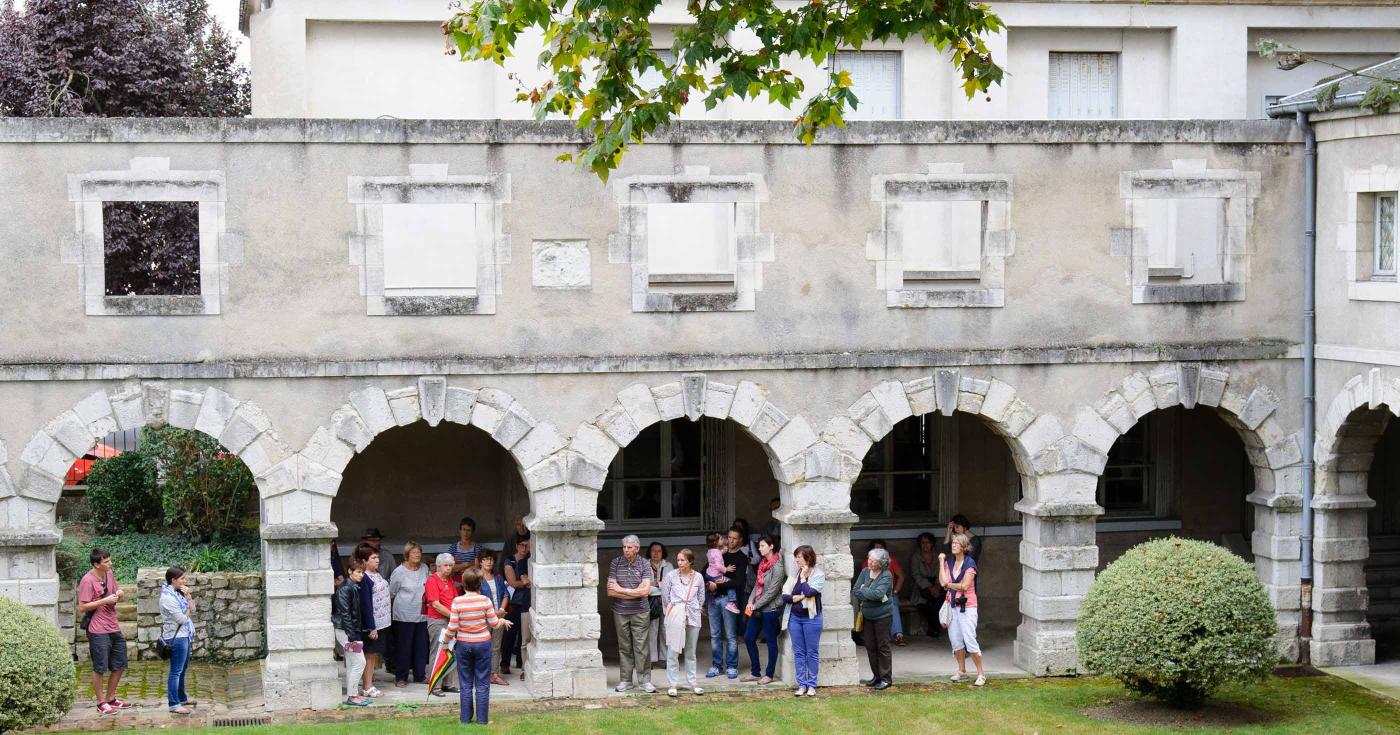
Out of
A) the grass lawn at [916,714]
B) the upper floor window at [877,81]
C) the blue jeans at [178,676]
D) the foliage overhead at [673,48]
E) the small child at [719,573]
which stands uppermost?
the upper floor window at [877,81]

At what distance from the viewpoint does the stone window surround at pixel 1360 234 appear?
1819cm

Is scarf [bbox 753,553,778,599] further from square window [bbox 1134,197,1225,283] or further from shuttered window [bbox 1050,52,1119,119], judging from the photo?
shuttered window [bbox 1050,52,1119,119]

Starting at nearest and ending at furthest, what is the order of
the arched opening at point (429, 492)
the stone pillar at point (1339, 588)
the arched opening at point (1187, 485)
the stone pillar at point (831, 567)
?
the stone pillar at point (831, 567)
the stone pillar at point (1339, 588)
the arched opening at point (429, 492)
the arched opening at point (1187, 485)

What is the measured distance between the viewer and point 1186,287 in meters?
19.1

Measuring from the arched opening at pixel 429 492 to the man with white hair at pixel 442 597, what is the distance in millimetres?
2006

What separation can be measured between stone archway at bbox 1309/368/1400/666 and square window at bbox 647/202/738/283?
7.54m

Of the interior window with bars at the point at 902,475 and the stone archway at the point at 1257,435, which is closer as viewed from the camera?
the stone archway at the point at 1257,435

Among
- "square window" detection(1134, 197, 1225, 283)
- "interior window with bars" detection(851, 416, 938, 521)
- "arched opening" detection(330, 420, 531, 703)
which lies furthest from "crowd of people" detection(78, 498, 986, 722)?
"square window" detection(1134, 197, 1225, 283)

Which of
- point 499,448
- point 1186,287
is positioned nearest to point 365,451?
point 499,448

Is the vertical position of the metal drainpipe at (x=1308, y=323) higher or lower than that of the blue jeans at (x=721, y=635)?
higher

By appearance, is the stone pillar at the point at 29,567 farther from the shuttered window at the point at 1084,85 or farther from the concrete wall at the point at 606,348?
the shuttered window at the point at 1084,85

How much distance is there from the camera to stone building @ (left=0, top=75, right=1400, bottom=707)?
1725 cm

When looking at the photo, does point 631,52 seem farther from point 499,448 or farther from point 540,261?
point 499,448

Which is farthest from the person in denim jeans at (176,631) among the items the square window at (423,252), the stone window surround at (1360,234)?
the stone window surround at (1360,234)
